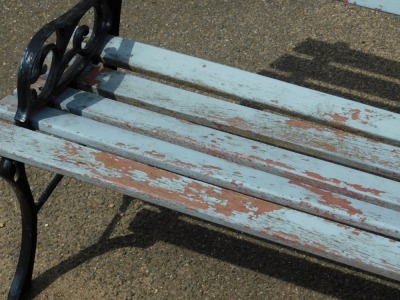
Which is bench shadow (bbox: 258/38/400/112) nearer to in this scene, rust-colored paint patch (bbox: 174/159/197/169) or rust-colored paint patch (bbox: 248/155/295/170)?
rust-colored paint patch (bbox: 248/155/295/170)

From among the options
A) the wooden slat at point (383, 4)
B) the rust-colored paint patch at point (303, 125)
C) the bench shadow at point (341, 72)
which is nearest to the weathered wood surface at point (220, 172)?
the rust-colored paint patch at point (303, 125)

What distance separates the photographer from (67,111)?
2.47 metres

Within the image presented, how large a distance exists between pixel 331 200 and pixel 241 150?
30 centimetres

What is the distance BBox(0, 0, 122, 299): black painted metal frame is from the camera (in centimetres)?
230

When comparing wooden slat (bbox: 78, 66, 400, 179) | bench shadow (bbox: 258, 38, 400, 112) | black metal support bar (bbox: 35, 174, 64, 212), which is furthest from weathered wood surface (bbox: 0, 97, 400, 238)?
bench shadow (bbox: 258, 38, 400, 112)

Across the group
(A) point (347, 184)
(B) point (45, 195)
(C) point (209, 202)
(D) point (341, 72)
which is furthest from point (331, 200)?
(D) point (341, 72)

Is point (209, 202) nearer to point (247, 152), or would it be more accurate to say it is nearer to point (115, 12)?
point (247, 152)

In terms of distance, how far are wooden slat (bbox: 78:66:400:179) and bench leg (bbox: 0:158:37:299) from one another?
368 mm

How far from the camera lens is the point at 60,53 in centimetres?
247

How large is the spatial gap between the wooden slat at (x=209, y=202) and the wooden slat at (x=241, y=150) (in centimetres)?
18

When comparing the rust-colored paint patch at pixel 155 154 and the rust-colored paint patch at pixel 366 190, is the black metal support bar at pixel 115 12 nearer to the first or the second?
the rust-colored paint patch at pixel 155 154

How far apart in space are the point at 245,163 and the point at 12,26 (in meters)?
2.18

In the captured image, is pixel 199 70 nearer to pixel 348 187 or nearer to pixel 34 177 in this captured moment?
pixel 348 187

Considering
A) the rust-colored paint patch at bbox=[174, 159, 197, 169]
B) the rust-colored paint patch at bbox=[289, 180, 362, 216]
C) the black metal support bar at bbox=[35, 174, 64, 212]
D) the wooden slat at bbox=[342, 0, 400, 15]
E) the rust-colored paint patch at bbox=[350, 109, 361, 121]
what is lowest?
the black metal support bar at bbox=[35, 174, 64, 212]
